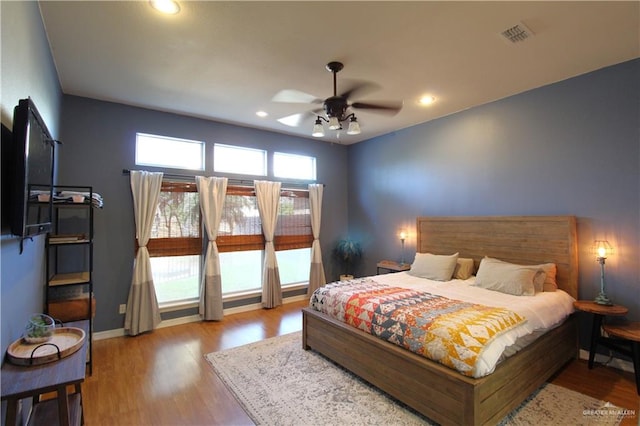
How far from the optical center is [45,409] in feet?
6.63

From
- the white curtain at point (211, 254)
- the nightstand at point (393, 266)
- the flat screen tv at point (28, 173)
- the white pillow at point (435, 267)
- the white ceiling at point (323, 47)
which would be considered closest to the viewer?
the flat screen tv at point (28, 173)

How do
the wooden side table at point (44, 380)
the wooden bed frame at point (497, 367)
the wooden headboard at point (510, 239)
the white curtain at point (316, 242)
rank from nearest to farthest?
the wooden side table at point (44, 380) → the wooden bed frame at point (497, 367) → the wooden headboard at point (510, 239) → the white curtain at point (316, 242)

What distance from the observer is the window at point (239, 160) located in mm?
4840

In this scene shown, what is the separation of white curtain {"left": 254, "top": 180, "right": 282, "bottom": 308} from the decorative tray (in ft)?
10.5

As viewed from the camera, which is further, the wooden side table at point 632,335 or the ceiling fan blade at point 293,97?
the ceiling fan blade at point 293,97

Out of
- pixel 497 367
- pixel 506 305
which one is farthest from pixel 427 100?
pixel 497 367

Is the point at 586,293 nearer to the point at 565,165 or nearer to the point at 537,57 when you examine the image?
the point at 565,165

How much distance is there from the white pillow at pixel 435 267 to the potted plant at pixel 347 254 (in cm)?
168

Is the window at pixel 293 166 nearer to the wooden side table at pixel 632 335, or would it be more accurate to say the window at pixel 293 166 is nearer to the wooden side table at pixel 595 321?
the wooden side table at pixel 595 321

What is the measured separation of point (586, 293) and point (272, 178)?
4.43 metres

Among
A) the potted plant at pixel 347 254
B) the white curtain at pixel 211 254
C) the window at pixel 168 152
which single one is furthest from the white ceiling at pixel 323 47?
the potted plant at pixel 347 254

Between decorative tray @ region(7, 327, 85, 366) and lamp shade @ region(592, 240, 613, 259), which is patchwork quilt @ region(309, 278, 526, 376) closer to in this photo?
lamp shade @ region(592, 240, 613, 259)

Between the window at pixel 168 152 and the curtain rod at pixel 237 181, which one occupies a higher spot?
the window at pixel 168 152

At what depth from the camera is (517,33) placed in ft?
8.21
